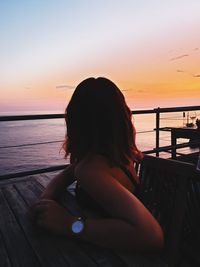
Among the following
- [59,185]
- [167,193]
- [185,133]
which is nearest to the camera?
[167,193]

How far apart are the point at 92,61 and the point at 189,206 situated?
11595 millimetres

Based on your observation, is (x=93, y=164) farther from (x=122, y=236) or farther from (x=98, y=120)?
(x=122, y=236)

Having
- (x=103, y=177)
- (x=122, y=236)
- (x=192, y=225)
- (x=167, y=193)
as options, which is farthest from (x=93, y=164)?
(x=192, y=225)

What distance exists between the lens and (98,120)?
110 centimetres

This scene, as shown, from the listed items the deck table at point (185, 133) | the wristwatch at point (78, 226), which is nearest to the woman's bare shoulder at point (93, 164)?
the wristwatch at point (78, 226)

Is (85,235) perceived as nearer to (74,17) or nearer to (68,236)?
(68,236)

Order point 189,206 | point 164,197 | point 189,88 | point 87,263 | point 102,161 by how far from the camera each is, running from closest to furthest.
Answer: point 87,263 → point 102,161 → point 164,197 → point 189,206 → point 189,88

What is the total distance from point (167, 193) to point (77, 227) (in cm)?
52

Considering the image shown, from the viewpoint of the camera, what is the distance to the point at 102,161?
110 centimetres

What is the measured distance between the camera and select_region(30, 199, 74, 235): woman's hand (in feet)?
3.65

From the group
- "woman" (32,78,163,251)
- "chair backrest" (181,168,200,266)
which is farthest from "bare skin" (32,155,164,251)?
"chair backrest" (181,168,200,266)

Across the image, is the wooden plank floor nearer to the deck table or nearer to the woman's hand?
the woman's hand

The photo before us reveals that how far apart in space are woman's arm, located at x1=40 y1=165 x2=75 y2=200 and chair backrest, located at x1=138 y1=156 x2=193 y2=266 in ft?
1.32

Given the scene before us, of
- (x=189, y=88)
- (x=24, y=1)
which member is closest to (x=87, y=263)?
(x=24, y=1)
